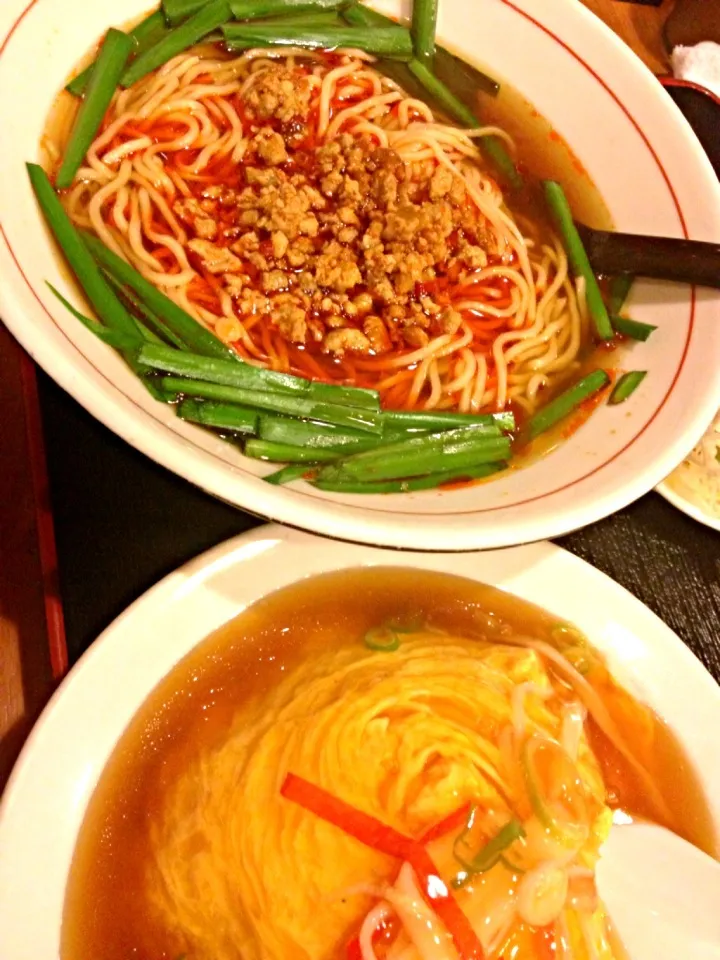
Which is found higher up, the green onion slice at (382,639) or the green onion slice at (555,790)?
the green onion slice at (382,639)

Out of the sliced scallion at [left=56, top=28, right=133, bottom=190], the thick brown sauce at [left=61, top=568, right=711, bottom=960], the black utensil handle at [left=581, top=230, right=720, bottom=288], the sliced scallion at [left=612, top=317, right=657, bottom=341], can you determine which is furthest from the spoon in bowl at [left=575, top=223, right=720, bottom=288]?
the sliced scallion at [left=56, top=28, right=133, bottom=190]

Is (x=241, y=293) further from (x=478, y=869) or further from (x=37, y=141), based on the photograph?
(x=478, y=869)

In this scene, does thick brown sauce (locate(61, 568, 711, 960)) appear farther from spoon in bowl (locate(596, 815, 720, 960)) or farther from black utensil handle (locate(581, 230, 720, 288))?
black utensil handle (locate(581, 230, 720, 288))

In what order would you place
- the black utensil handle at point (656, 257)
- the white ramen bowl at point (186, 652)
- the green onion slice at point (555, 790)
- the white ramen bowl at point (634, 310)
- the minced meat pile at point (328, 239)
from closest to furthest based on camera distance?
the white ramen bowl at point (634, 310) → the white ramen bowl at point (186, 652) → the green onion slice at point (555, 790) → the black utensil handle at point (656, 257) → the minced meat pile at point (328, 239)

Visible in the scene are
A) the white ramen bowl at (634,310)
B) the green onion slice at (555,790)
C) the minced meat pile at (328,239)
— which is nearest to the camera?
the white ramen bowl at (634,310)

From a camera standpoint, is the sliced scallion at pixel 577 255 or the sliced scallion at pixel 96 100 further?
the sliced scallion at pixel 577 255

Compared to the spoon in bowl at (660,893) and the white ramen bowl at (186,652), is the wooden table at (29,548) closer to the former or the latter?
the white ramen bowl at (186,652)

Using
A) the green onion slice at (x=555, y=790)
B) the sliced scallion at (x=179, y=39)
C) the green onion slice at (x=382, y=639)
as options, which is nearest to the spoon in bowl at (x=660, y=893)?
the green onion slice at (x=555, y=790)

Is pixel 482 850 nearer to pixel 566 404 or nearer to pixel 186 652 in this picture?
pixel 186 652

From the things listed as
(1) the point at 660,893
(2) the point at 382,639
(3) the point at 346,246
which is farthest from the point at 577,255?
(1) the point at 660,893
